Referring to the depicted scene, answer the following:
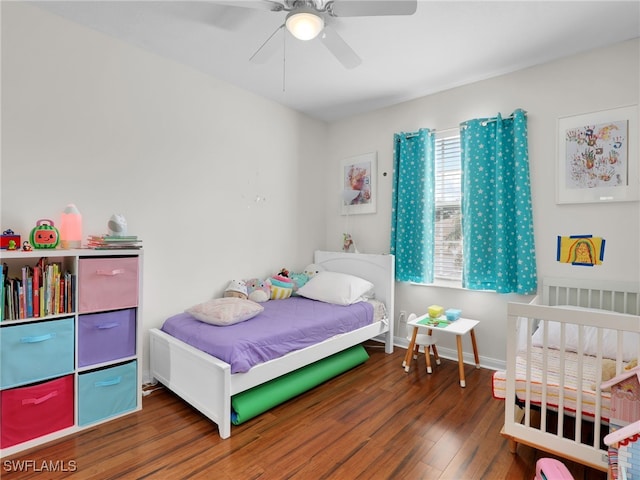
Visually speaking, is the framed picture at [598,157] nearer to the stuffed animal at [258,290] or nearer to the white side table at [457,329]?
the white side table at [457,329]

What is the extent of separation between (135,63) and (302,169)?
75.5 inches

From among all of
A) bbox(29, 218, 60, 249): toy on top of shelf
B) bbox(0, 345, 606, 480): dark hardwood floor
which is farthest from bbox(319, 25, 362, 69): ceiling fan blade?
bbox(0, 345, 606, 480): dark hardwood floor

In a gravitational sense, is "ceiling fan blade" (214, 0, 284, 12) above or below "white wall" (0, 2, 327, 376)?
above

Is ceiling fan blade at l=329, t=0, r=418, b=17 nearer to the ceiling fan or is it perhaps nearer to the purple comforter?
the ceiling fan

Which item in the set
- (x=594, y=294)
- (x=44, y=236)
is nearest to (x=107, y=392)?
(x=44, y=236)

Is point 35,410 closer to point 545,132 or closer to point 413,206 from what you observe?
point 413,206

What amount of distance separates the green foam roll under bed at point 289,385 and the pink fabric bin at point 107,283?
0.97 m

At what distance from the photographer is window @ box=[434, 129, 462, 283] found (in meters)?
3.26

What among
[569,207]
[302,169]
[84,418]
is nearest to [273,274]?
[302,169]

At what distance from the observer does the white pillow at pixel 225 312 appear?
2404mm

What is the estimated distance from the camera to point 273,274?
12.1 feet

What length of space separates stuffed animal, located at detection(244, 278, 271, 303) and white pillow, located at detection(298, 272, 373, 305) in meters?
0.35

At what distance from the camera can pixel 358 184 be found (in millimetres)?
3922

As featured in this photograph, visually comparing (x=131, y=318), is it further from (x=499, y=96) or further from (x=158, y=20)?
(x=499, y=96)
